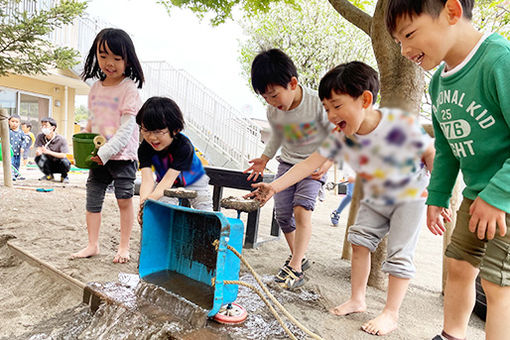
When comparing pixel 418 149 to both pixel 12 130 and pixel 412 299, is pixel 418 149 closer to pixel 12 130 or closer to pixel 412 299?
pixel 412 299

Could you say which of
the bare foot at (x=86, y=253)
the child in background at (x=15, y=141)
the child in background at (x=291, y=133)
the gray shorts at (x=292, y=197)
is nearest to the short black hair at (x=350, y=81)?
the child in background at (x=291, y=133)

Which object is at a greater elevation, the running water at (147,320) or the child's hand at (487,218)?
the child's hand at (487,218)

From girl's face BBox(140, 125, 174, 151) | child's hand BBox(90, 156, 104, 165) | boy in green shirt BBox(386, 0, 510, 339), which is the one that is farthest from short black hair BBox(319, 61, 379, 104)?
child's hand BBox(90, 156, 104, 165)

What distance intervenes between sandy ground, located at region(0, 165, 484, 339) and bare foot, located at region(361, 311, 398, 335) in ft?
0.10

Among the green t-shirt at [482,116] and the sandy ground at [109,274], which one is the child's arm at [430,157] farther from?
the sandy ground at [109,274]

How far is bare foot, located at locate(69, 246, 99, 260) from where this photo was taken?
2326 millimetres

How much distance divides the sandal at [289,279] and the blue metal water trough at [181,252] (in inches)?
19.7

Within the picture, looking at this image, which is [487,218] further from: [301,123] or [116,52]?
[116,52]

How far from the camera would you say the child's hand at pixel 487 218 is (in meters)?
0.93

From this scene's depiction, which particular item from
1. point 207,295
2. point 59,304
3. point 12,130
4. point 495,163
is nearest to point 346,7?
point 495,163

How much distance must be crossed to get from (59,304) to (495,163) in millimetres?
2072

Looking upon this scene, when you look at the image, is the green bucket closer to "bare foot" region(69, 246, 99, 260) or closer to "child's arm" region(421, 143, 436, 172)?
"bare foot" region(69, 246, 99, 260)

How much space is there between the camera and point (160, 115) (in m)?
1.92

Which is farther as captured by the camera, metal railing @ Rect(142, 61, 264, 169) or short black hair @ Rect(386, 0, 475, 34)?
metal railing @ Rect(142, 61, 264, 169)
